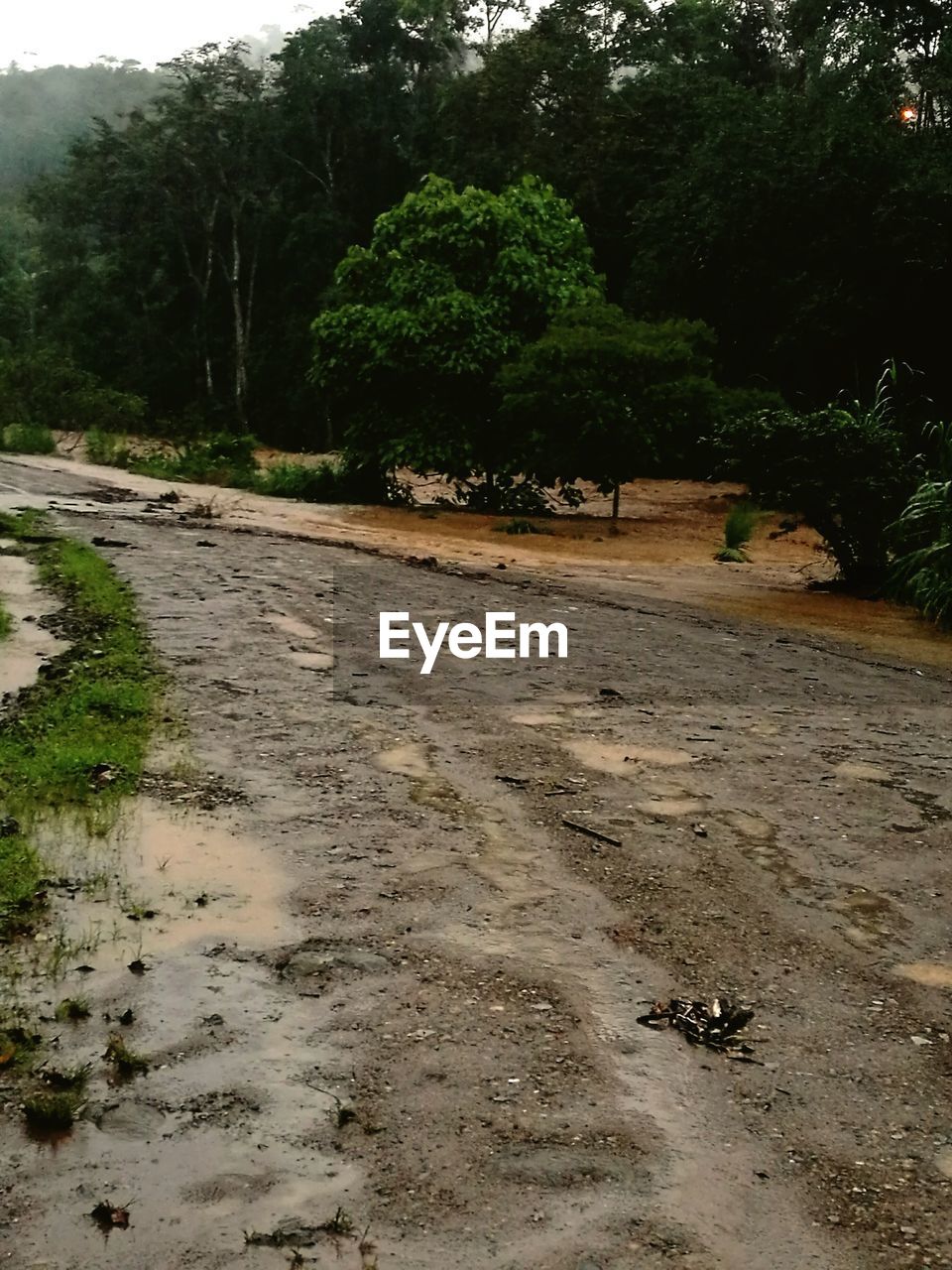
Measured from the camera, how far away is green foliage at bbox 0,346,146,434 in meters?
26.9

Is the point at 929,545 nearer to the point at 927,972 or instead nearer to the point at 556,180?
the point at 927,972

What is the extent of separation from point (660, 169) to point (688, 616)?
19103mm

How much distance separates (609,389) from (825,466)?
507 centimetres

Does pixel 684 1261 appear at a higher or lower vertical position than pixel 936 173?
lower

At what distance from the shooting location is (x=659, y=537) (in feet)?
54.2

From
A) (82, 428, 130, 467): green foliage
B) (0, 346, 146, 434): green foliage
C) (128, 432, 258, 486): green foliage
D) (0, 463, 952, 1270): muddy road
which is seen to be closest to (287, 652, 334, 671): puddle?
(0, 463, 952, 1270): muddy road

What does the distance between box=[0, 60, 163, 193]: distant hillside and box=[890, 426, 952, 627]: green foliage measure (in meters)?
67.4

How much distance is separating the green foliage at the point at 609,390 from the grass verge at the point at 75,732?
7702mm

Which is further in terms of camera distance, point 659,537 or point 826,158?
point 826,158

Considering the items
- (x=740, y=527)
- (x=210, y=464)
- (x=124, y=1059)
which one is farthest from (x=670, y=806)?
(x=210, y=464)

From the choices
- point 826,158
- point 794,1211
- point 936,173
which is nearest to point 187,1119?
point 794,1211

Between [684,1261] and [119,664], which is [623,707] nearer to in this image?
[119,664]

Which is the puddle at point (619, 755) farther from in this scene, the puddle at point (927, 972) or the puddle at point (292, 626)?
the puddle at point (292, 626)

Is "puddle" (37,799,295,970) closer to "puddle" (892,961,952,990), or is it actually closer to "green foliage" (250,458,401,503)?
"puddle" (892,961,952,990)
